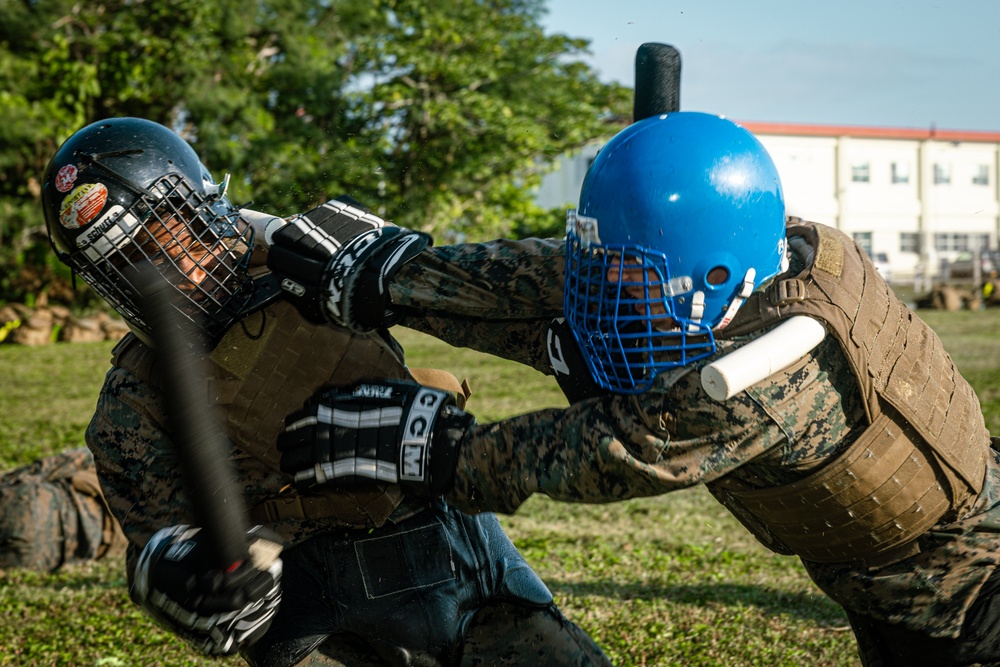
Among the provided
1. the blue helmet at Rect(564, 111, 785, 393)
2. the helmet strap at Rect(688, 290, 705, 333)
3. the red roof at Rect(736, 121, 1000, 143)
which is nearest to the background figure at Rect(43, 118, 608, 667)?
the blue helmet at Rect(564, 111, 785, 393)

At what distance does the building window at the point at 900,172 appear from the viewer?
40.5 metres

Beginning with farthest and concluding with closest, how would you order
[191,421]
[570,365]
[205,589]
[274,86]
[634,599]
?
[274,86] < [634,599] < [570,365] < [205,589] < [191,421]

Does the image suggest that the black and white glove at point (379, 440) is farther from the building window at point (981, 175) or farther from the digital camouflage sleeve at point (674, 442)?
the building window at point (981, 175)

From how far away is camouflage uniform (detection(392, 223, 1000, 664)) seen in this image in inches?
85.9

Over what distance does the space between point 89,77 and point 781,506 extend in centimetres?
1915

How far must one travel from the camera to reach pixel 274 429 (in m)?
2.71

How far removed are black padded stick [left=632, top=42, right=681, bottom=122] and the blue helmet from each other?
1.21 ft

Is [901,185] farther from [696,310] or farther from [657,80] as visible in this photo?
[696,310]

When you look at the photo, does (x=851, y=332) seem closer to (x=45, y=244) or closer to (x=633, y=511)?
(x=633, y=511)

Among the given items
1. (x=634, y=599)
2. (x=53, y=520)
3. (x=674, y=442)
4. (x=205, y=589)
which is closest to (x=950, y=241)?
(x=634, y=599)

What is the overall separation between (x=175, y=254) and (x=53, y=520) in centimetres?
440

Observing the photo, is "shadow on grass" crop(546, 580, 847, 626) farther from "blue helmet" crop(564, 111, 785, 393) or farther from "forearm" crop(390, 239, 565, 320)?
"blue helmet" crop(564, 111, 785, 393)

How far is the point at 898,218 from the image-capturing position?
4159 centimetres

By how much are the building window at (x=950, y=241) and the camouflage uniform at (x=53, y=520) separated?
4181 centimetres
